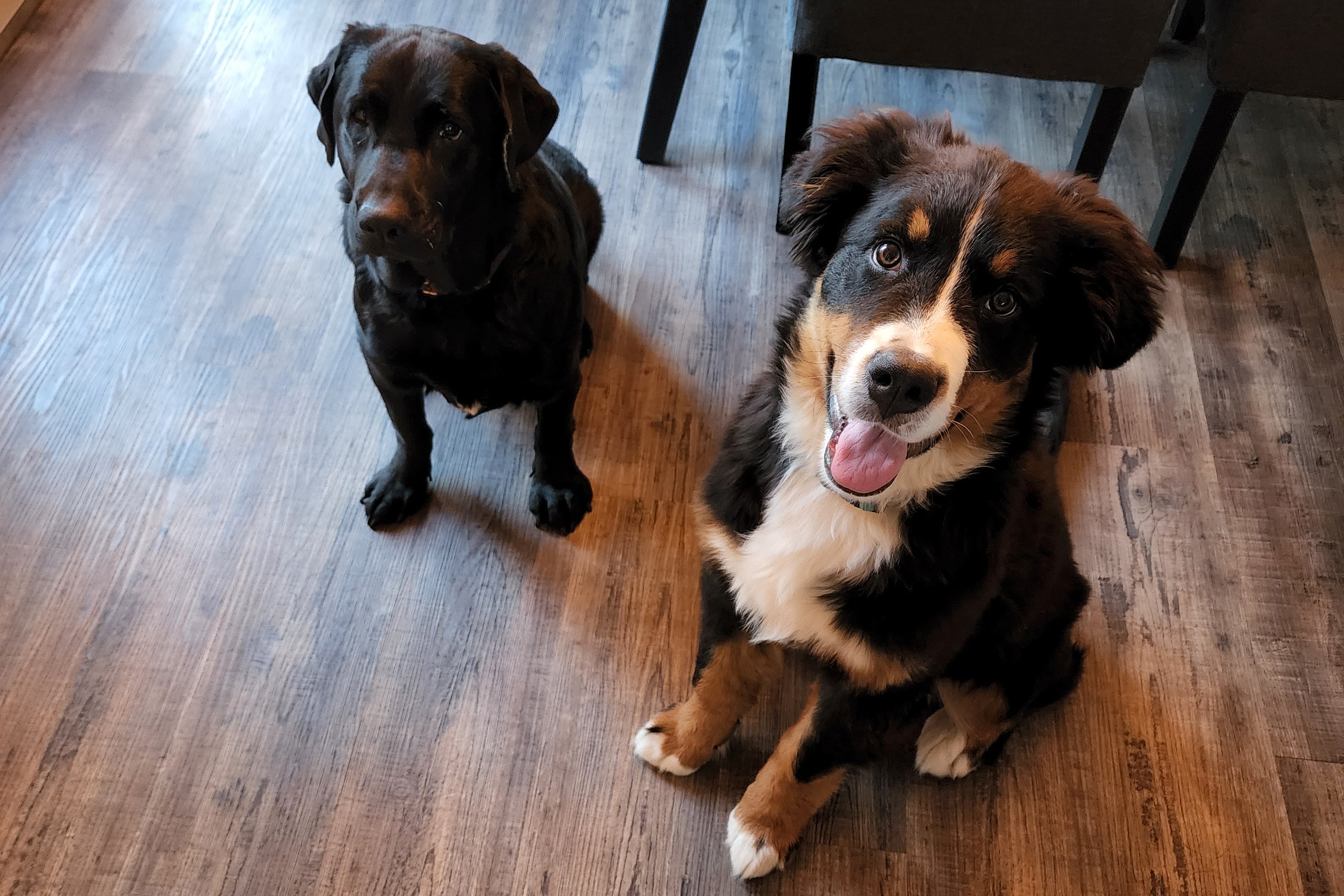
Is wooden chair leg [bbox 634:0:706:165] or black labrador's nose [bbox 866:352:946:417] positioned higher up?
black labrador's nose [bbox 866:352:946:417]

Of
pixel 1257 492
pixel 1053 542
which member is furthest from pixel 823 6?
pixel 1257 492

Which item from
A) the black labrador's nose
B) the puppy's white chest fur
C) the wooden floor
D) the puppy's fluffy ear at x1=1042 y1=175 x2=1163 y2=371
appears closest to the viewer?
the black labrador's nose

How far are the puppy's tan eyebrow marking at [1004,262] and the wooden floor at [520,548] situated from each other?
39.3 inches

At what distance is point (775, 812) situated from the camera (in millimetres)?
1713

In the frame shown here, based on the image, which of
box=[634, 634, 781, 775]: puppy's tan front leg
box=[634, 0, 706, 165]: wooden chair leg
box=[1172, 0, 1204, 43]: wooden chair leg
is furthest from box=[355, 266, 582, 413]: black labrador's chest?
box=[1172, 0, 1204, 43]: wooden chair leg

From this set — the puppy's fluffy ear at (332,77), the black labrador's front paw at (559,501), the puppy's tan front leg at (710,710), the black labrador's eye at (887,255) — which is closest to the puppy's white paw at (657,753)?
the puppy's tan front leg at (710,710)

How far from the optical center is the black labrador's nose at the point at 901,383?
1251mm

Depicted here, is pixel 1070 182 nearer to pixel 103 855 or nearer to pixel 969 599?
pixel 969 599

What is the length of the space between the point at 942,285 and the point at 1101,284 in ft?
0.78

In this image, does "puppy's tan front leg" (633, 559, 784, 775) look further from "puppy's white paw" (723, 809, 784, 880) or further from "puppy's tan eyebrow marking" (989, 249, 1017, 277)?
"puppy's tan eyebrow marking" (989, 249, 1017, 277)

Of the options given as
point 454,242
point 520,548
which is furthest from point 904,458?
point 520,548

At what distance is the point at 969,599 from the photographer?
149 cm

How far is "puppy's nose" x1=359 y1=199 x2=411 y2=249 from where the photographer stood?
155cm

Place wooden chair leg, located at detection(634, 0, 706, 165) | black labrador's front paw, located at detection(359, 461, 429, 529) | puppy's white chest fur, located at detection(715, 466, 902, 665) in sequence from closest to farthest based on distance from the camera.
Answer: puppy's white chest fur, located at detection(715, 466, 902, 665), black labrador's front paw, located at detection(359, 461, 429, 529), wooden chair leg, located at detection(634, 0, 706, 165)
